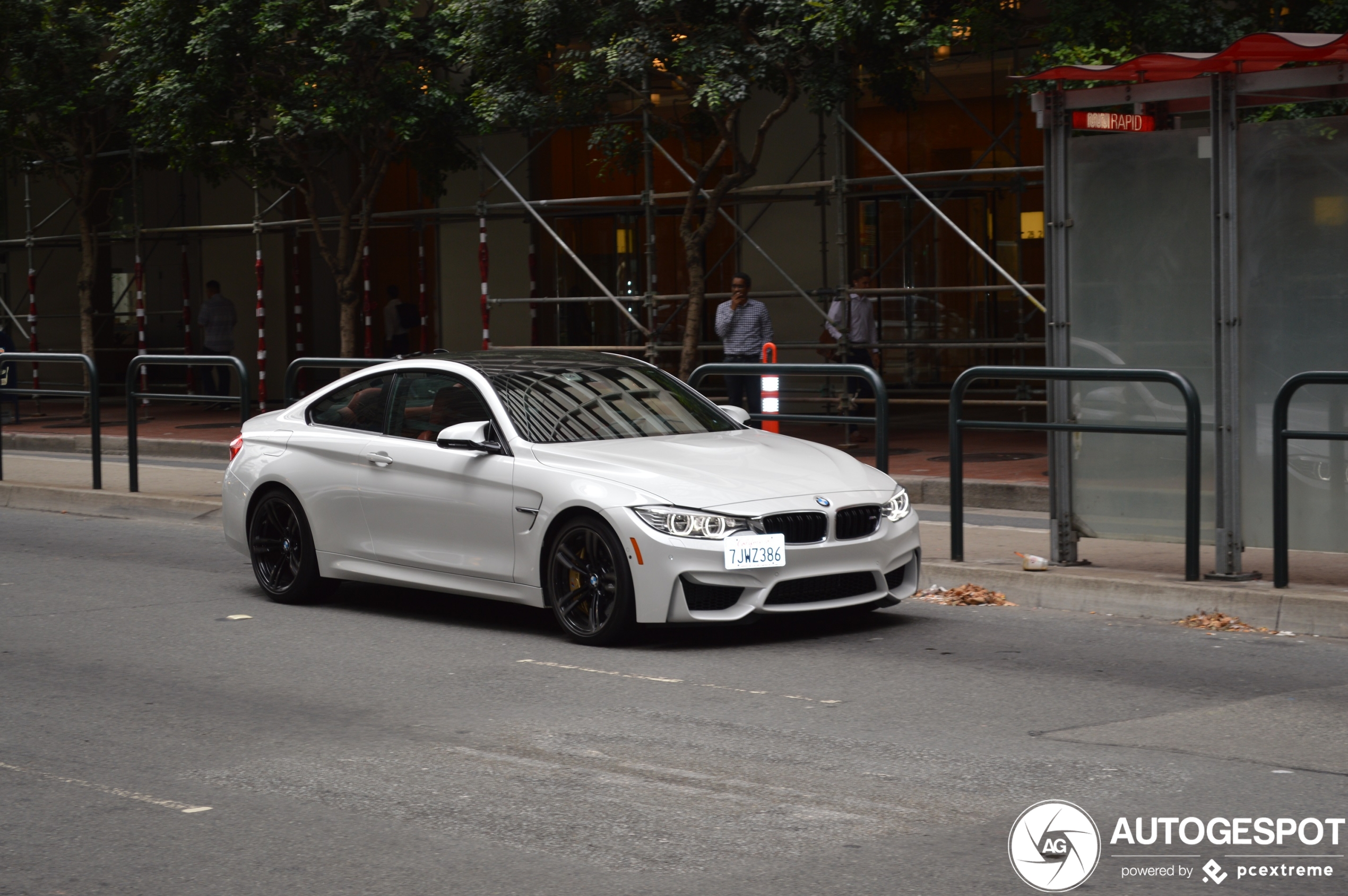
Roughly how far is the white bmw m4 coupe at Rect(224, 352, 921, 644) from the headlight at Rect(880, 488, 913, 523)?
0.04ft

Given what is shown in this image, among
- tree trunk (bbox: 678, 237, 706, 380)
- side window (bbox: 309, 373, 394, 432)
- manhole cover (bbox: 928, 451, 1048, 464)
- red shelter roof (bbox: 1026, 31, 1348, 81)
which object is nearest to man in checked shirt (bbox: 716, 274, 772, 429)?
tree trunk (bbox: 678, 237, 706, 380)

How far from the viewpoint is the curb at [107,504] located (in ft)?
47.3

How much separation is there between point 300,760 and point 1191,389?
5.28 m

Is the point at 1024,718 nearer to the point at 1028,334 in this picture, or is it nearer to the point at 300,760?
the point at 300,760

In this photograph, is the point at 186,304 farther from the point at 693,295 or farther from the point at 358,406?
the point at 358,406

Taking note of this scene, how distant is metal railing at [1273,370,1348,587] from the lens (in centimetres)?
875

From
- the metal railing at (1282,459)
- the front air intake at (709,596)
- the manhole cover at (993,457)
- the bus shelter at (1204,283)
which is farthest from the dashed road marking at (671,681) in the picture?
the manhole cover at (993,457)

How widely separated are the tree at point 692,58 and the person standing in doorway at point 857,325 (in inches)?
64.9

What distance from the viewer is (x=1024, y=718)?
685cm

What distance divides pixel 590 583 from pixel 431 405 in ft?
5.37

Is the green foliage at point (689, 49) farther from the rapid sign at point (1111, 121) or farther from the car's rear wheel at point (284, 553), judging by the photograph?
the car's rear wheel at point (284, 553)

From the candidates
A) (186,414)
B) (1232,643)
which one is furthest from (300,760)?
(186,414)

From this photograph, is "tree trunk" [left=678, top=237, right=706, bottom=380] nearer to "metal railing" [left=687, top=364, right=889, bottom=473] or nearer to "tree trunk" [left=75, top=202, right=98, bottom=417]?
"metal railing" [left=687, top=364, right=889, bottom=473]

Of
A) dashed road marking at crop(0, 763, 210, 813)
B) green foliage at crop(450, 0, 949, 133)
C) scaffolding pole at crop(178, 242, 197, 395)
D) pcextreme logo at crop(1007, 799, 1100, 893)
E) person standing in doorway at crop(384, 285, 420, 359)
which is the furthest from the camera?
scaffolding pole at crop(178, 242, 197, 395)
